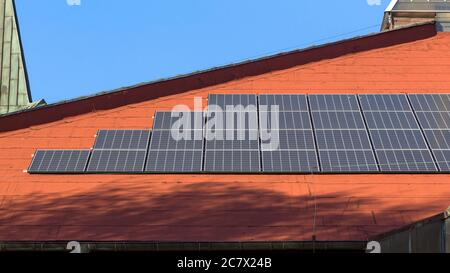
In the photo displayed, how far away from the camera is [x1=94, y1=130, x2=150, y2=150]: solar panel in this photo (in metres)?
18.8

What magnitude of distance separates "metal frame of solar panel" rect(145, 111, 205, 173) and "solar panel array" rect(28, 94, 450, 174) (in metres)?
0.03

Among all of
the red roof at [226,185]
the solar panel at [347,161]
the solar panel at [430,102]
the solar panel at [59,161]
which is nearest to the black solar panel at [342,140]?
the solar panel at [347,161]

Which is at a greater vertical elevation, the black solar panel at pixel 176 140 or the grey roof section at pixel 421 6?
the grey roof section at pixel 421 6

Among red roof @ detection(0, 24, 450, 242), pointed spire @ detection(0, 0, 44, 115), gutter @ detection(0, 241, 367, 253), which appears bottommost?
gutter @ detection(0, 241, 367, 253)

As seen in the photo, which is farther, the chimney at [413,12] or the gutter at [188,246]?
the chimney at [413,12]

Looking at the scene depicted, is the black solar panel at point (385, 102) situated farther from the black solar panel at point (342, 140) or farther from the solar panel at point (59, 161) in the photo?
the solar panel at point (59, 161)

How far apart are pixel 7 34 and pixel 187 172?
573 inches

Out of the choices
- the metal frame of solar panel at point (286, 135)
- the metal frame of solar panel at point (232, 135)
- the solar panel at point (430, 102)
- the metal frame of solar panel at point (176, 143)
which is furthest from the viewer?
the solar panel at point (430, 102)

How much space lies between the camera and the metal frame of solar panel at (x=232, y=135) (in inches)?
691

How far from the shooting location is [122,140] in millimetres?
19141

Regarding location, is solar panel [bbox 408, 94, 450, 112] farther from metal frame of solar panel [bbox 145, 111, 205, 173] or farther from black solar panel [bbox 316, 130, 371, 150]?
metal frame of solar panel [bbox 145, 111, 205, 173]

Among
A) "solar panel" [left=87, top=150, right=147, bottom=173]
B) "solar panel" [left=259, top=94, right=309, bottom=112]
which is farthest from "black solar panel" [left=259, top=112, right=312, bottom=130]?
"solar panel" [left=87, top=150, right=147, bottom=173]

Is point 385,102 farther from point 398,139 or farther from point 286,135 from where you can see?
point 286,135
